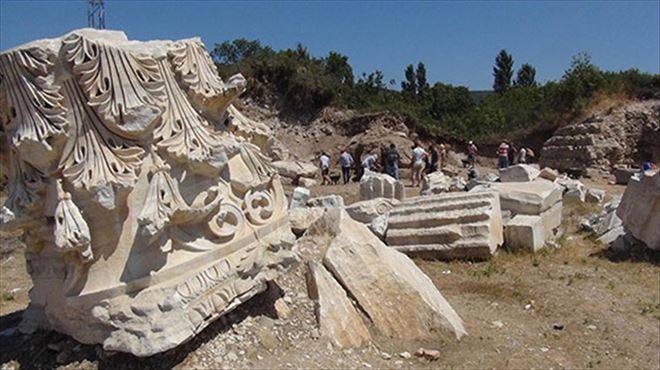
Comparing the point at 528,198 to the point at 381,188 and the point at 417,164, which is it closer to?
the point at 381,188

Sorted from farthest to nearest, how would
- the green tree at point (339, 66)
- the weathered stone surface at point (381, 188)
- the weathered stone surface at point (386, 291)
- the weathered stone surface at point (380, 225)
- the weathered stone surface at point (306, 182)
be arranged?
the green tree at point (339, 66), the weathered stone surface at point (306, 182), the weathered stone surface at point (381, 188), the weathered stone surface at point (380, 225), the weathered stone surface at point (386, 291)

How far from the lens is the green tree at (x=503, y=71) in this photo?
45.3m

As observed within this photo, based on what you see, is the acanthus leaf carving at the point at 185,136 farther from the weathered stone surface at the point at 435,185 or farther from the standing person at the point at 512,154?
the standing person at the point at 512,154

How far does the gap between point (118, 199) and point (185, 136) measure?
61 cm

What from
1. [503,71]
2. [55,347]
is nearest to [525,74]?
[503,71]

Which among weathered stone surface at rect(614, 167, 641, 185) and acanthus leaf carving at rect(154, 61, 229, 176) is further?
weathered stone surface at rect(614, 167, 641, 185)

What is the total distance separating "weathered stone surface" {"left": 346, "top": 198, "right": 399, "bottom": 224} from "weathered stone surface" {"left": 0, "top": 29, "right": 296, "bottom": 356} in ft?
13.3

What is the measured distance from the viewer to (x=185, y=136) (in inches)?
145

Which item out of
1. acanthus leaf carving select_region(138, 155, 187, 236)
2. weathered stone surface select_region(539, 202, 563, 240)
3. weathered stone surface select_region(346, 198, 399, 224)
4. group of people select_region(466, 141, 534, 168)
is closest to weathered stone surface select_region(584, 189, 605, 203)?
weathered stone surface select_region(539, 202, 563, 240)

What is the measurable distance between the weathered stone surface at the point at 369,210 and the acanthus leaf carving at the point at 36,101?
4922 mm

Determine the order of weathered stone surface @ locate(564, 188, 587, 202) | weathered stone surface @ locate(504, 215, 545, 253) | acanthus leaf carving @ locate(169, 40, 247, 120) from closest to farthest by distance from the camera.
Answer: acanthus leaf carving @ locate(169, 40, 247, 120), weathered stone surface @ locate(504, 215, 545, 253), weathered stone surface @ locate(564, 188, 587, 202)

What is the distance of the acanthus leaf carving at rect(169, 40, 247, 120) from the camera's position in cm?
380

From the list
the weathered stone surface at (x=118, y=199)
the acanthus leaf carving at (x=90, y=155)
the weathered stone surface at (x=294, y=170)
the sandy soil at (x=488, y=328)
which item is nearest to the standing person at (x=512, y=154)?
the weathered stone surface at (x=294, y=170)

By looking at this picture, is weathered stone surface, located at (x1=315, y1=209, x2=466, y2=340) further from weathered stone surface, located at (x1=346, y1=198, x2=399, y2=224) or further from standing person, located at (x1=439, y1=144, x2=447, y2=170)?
standing person, located at (x1=439, y1=144, x2=447, y2=170)
